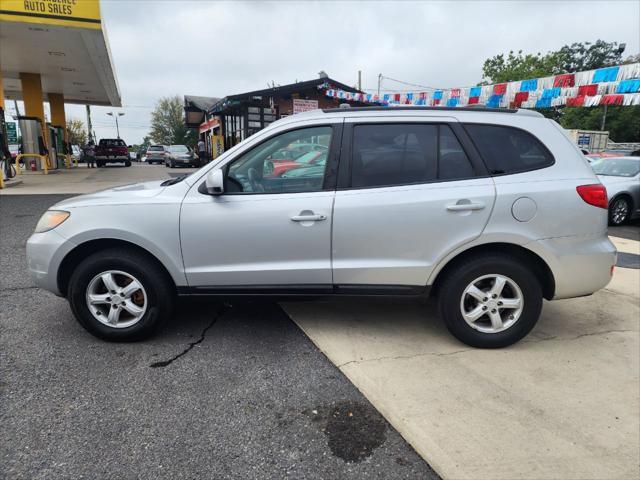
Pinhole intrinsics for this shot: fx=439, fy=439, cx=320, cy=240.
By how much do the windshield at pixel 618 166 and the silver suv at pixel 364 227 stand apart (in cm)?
867

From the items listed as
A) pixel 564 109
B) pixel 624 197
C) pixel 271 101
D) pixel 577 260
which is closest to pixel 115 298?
pixel 577 260

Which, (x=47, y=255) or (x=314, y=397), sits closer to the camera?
(x=314, y=397)

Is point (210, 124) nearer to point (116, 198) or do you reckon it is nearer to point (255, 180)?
point (116, 198)

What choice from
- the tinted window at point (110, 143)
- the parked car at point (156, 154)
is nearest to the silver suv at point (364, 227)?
the tinted window at point (110, 143)

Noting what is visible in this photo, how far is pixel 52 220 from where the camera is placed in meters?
3.45

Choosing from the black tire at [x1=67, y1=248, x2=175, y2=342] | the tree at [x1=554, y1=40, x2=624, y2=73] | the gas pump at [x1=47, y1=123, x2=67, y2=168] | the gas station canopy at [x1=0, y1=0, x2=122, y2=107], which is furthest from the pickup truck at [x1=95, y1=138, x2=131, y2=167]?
the tree at [x1=554, y1=40, x2=624, y2=73]

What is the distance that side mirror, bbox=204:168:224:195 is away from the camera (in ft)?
10.6

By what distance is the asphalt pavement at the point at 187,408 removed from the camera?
2.23 metres

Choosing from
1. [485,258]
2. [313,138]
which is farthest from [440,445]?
[313,138]

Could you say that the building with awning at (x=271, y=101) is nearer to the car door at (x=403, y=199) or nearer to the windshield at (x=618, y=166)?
the windshield at (x=618, y=166)

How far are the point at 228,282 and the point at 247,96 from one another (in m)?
18.5

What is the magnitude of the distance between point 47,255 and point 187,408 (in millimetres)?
1736

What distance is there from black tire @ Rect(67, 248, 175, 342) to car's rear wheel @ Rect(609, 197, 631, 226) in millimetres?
10079

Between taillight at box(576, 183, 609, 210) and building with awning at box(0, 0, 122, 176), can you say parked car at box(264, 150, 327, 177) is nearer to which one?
taillight at box(576, 183, 609, 210)
